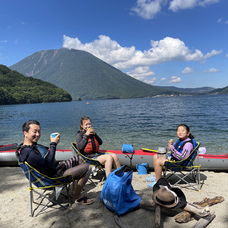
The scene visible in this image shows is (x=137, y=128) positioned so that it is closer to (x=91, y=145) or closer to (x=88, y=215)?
(x=91, y=145)

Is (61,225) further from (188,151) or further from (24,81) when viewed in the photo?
(24,81)

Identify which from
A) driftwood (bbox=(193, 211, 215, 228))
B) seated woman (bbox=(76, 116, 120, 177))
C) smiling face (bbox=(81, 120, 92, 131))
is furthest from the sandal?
smiling face (bbox=(81, 120, 92, 131))

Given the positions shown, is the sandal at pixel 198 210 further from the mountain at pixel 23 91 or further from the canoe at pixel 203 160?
the mountain at pixel 23 91

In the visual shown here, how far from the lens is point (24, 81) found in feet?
403

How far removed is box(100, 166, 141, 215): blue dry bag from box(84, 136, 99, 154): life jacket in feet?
5.11

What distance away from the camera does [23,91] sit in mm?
108375

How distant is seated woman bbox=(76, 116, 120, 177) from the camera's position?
4.28 meters

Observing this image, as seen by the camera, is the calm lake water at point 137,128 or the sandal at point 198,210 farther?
the calm lake water at point 137,128

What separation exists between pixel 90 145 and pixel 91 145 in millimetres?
24

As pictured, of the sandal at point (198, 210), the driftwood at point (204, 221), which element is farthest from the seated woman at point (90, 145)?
the driftwood at point (204, 221)

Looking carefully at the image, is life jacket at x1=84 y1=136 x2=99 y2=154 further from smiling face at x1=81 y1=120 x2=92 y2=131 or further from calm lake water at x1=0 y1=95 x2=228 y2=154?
calm lake water at x1=0 y1=95 x2=228 y2=154

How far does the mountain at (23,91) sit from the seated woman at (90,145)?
98.8m

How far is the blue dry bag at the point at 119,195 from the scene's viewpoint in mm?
3000

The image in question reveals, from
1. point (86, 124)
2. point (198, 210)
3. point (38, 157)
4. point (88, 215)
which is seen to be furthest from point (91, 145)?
point (198, 210)
